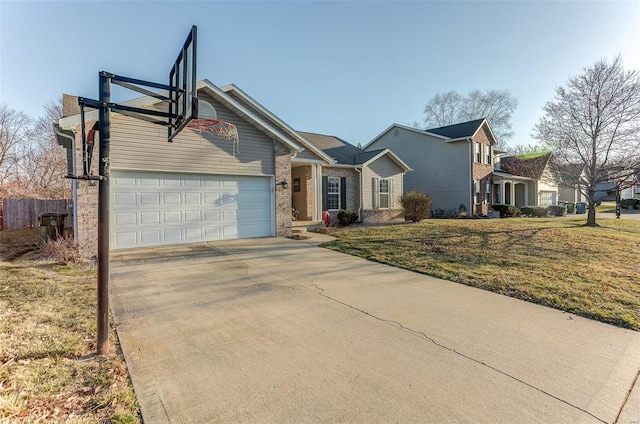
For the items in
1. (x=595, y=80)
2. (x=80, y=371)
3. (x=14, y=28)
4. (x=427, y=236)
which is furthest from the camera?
(x=595, y=80)

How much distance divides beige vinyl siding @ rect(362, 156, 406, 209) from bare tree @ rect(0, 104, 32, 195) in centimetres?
2543

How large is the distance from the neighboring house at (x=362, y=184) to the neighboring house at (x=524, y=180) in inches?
299

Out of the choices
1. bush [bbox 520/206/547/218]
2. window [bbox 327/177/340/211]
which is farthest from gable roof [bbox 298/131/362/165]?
bush [bbox 520/206/547/218]

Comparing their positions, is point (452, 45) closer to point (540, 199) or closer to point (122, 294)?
point (122, 294)

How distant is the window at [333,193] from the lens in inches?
630

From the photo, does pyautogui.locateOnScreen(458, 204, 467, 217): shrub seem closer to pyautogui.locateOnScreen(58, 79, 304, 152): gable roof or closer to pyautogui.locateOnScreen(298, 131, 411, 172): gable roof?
pyautogui.locateOnScreen(298, 131, 411, 172): gable roof

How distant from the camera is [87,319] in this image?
4027mm

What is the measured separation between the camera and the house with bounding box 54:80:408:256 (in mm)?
8352

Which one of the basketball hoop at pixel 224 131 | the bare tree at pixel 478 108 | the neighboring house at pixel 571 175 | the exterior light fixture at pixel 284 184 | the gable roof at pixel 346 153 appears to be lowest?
the exterior light fixture at pixel 284 184

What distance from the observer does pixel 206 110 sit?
32.6 feet

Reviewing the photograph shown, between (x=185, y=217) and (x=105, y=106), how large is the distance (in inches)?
269

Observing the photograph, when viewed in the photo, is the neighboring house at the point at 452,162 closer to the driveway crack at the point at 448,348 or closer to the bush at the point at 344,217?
the bush at the point at 344,217

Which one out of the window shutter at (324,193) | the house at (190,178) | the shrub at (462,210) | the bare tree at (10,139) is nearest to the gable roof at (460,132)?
the shrub at (462,210)

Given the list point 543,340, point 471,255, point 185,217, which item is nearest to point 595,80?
point 471,255
